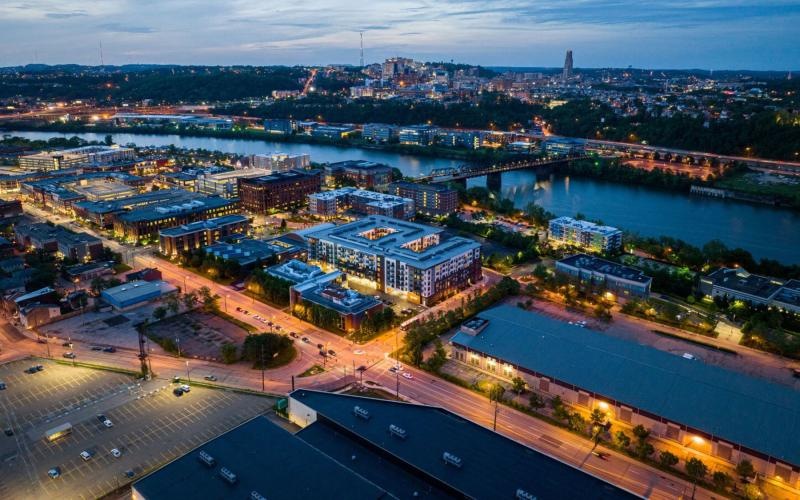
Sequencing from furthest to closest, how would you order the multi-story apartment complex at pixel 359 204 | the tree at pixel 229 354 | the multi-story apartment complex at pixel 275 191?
the multi-story apartment complex at pixel 275 191 < the multi-story apartment complex at pixel 359 204 < the tree at pixel 229 354

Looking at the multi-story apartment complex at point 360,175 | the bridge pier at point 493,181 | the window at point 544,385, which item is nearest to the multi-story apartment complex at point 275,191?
the multi-story apartment complex at point 360,175

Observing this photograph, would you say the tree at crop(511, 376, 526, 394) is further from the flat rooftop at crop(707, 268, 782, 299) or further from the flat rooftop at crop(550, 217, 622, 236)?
the flat rooftop at crop(550, 217, 622, 236)

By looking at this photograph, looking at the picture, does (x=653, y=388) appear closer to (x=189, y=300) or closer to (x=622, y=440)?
(x=622, y=440)

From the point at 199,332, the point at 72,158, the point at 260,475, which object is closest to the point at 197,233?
the point at 199,332

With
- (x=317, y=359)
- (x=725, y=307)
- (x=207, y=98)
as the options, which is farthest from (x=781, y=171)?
(x=207, y=98)

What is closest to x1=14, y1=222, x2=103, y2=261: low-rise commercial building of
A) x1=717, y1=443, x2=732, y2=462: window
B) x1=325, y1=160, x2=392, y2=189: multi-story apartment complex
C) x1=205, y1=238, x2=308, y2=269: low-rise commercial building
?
x1=205, y1=238, x2=308, y2=269: low-rise commercial building

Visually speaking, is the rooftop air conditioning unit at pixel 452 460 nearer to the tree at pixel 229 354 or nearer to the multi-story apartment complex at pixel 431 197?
the tree at pixel 229 354
